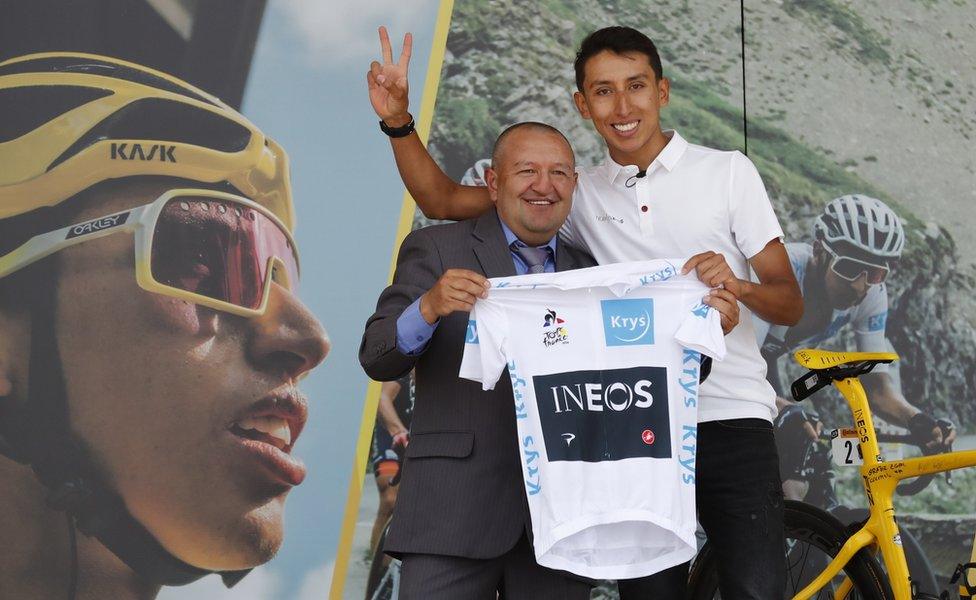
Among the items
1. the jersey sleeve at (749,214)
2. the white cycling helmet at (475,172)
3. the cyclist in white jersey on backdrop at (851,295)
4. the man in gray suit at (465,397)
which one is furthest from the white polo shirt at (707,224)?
the cyclist in white jersey on backdrop at (851,295)

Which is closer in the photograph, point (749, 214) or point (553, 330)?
point (553, 330)

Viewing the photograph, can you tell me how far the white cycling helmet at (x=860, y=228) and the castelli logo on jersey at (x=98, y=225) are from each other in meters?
2.67

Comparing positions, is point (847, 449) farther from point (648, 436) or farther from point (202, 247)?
point (202, 247)

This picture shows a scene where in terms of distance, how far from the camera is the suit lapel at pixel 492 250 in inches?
85.7

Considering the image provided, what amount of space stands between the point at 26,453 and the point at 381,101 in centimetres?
195

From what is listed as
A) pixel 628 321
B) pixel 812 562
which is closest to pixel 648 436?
pixel 628 321

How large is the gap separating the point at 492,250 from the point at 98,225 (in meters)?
1.93

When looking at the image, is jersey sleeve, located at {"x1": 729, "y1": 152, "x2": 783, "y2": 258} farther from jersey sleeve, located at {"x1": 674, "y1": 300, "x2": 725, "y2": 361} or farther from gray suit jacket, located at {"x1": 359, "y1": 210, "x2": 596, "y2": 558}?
gray suit jacket, located at {"x1": 359, "y1": 210, "x2": 596, "y2": 558}

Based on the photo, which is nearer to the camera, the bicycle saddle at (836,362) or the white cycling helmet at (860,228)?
the bicycle saddle at (836,362)

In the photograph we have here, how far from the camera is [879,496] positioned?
112 inches

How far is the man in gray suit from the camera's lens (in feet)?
6.76

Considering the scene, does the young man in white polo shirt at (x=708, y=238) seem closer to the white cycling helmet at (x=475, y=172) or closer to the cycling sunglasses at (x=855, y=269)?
the white cycling helmet at (x=475, y=172)

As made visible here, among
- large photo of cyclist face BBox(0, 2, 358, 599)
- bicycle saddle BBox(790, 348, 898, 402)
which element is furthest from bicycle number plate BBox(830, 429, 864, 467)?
large photo of cyclist face BBox(0, 2, 358, 599)

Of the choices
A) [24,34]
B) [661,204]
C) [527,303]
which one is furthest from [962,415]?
[24,34]
